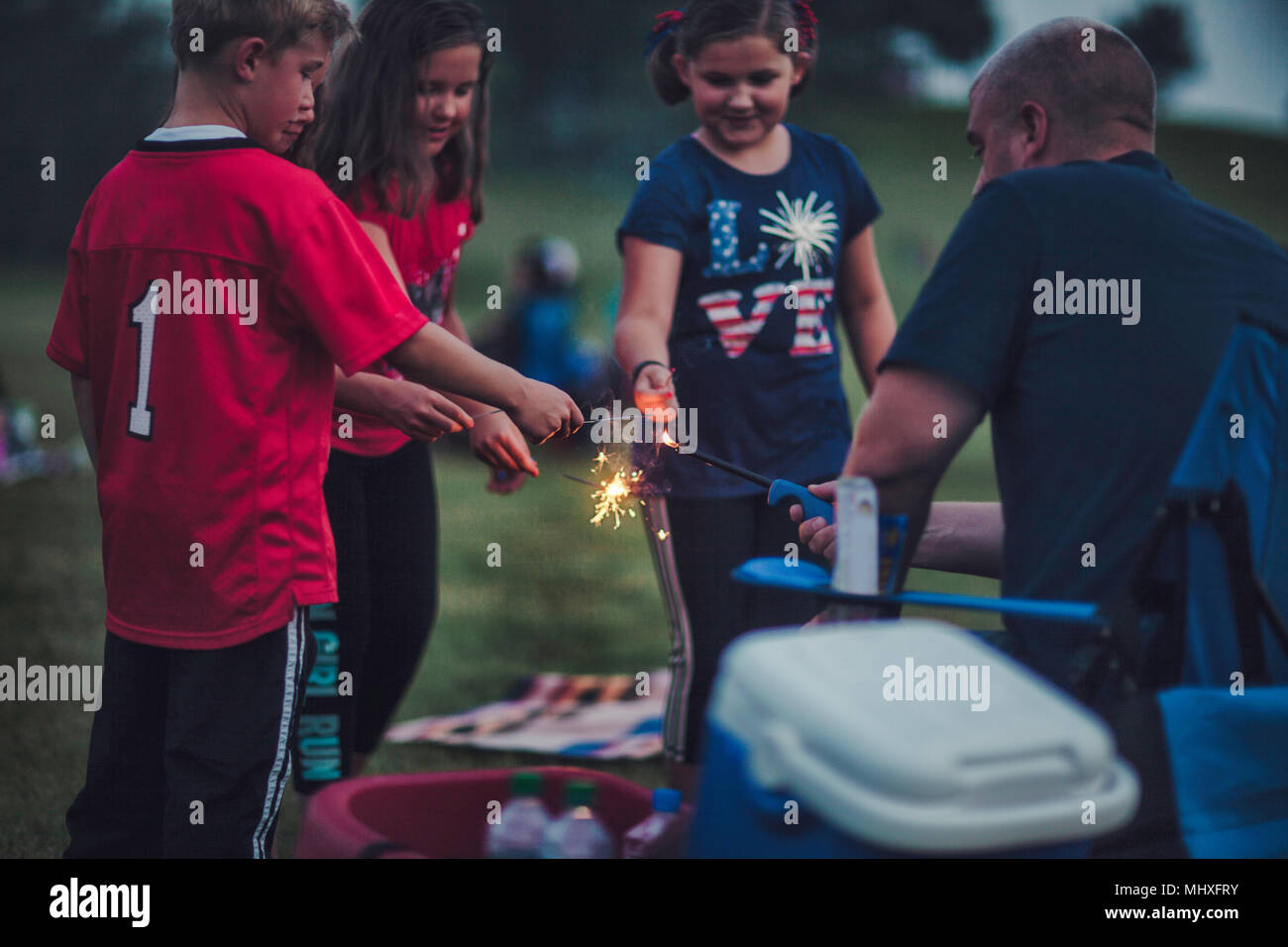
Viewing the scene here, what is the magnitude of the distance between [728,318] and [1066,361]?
47.7 inches

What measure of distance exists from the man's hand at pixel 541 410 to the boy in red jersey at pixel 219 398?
0.01 meters

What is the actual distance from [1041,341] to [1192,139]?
17.8 meters

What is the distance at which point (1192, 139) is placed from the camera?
57.7 ft

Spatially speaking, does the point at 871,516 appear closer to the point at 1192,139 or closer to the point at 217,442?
the point at 217,442

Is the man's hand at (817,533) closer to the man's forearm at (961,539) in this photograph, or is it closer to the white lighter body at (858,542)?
the man's forearm at (961,539)

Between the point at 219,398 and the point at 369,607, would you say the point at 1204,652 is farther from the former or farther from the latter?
the point at 369,607

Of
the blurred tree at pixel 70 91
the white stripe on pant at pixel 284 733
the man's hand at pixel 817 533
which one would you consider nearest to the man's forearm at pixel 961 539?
the man's hand at pixel 817 533

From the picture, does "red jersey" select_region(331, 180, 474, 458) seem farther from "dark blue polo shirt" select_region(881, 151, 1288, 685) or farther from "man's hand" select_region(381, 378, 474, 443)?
"dark blue polo shirt" select_region(881, 151, 1288, 685)

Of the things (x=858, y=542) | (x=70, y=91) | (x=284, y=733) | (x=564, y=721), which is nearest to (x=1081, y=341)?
(x=858, y=542)

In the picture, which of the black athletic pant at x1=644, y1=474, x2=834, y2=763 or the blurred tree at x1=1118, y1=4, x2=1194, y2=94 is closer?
the black athletic pant at x1=644, y1=474, x2=834, y2=763

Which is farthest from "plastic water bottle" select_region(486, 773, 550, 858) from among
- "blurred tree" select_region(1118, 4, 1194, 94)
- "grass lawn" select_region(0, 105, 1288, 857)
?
"blurred tree" select_region(1118, 4, 1194, 94)

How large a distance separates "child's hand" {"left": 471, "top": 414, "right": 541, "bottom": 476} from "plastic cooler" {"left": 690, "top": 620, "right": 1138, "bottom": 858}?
122cm

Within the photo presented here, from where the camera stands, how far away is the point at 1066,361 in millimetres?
1668

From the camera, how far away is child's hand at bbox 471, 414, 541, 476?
2467mm
